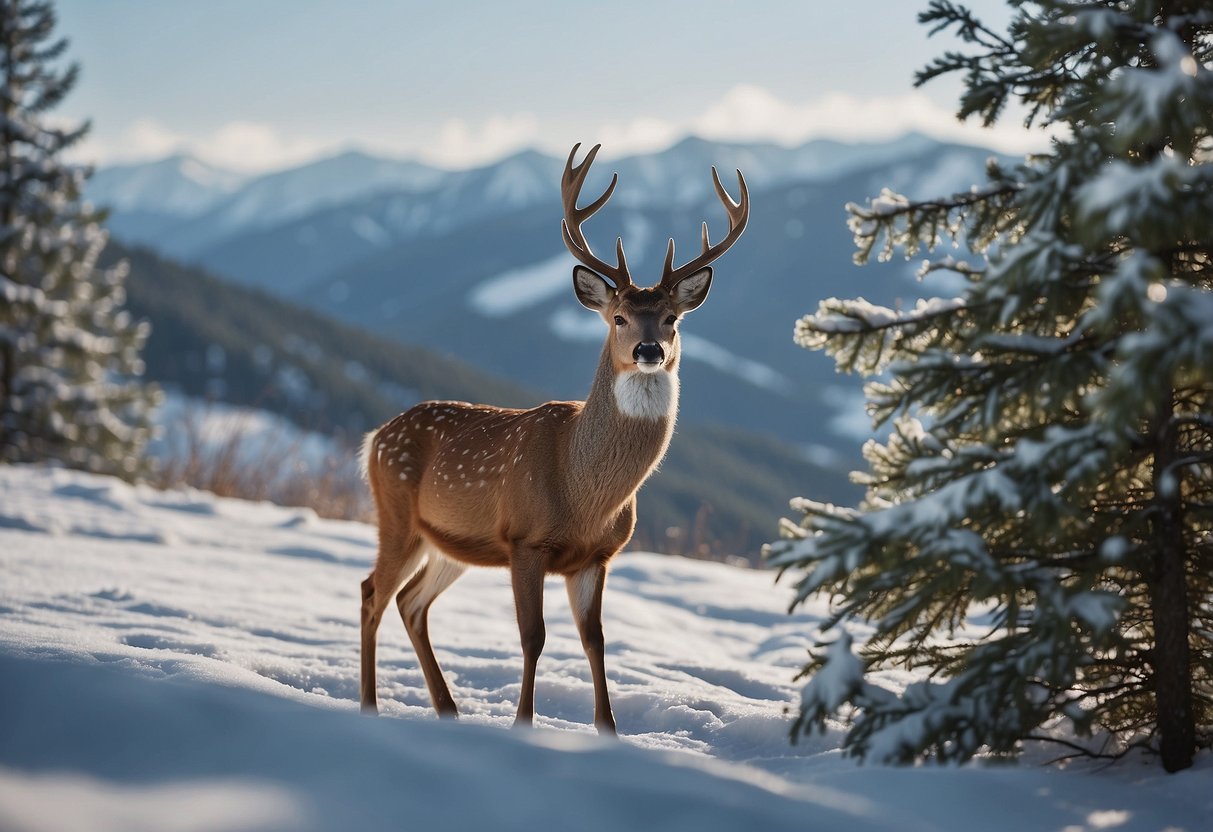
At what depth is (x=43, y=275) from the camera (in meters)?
20.5

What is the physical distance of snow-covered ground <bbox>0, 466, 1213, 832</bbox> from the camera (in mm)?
2244

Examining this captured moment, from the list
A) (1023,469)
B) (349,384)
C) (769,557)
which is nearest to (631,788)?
(769,557)

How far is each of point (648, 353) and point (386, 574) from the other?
1.82m

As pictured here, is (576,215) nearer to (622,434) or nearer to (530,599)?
(622,434)

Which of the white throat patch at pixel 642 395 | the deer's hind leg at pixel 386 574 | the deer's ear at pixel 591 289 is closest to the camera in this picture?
the white throat patch at pixel 642 395

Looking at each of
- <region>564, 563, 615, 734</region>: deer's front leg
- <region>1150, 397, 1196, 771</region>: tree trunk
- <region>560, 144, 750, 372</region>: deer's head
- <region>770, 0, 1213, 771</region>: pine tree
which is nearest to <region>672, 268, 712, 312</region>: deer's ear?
<region>560, 144, 750, 372</region>: deer's head

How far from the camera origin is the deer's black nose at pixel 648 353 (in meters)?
4.77

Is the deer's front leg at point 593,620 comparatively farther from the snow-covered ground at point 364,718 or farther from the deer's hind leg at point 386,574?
the deer's hind leg at point 386,574

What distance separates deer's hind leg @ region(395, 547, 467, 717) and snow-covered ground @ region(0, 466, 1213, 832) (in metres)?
0.19

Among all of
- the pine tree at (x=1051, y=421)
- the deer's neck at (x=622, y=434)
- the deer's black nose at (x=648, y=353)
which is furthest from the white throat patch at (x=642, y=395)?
the pine tree at (x=1051, y=421)

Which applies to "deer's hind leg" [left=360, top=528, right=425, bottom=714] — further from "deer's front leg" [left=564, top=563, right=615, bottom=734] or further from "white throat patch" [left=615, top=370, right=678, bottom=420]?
"white throat patch" [left=615, top=370, right=678, bottom=420]

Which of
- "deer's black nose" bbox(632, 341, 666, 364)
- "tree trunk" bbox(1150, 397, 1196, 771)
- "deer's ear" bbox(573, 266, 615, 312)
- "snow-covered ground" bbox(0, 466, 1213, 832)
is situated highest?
"deer's ear" bbox(573, 266, 615, 312)

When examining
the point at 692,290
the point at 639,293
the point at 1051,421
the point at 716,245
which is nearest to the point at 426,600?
the point at 639,293

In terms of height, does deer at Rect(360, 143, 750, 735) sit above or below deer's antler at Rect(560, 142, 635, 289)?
below
